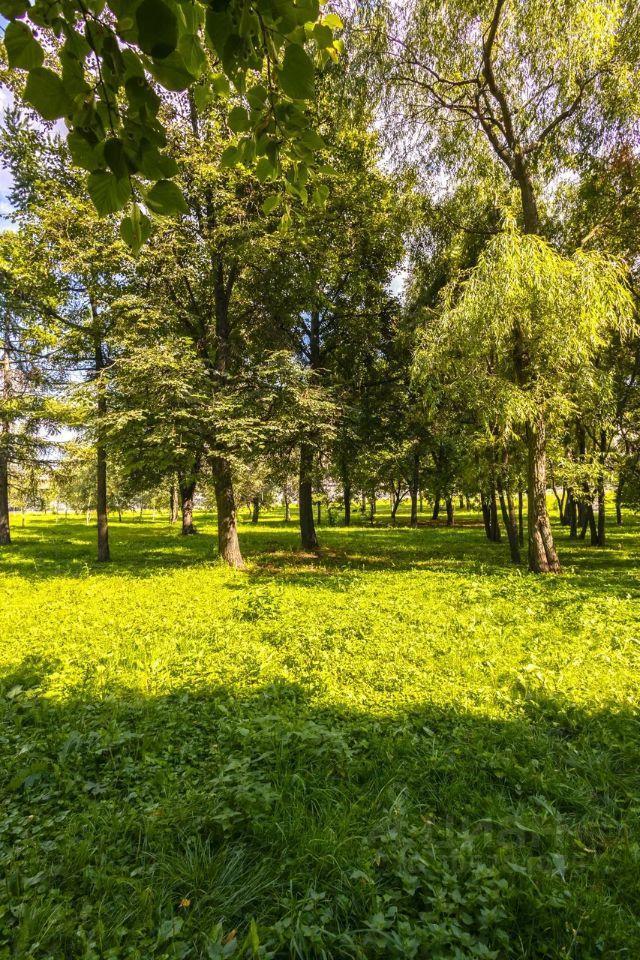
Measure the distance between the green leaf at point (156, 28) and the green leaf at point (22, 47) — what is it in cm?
33

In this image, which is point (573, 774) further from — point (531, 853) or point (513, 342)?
point (513, 342)

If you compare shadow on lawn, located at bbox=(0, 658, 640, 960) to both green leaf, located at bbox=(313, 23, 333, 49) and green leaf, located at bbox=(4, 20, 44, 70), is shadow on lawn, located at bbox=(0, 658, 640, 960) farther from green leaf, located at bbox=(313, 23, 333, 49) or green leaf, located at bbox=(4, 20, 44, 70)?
green leaf, located at bbox=(313, 23, 333, 49)

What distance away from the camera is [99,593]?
9.76 m

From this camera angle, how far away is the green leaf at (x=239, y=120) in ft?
5.47

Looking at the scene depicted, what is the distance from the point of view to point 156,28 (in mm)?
1142

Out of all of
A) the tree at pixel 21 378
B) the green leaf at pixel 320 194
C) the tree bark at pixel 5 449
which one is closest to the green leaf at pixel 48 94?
the green leaf at pixel 320 194

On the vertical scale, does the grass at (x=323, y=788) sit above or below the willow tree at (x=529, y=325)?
below

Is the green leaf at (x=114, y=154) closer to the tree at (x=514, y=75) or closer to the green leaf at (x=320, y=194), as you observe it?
the green leaf at (x=320, y=194)

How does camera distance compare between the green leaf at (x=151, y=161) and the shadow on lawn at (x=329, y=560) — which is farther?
the shadow on lawn at (x=329, y=560)

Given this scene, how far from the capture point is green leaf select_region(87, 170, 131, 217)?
1.33 meters

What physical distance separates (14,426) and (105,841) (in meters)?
21.7

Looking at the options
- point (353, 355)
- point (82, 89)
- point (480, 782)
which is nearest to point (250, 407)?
point (353, 355)

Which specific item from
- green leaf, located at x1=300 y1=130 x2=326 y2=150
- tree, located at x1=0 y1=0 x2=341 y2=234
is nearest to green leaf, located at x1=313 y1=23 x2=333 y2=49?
tree, located at x1=0 y1=0 x2=341 y2=234

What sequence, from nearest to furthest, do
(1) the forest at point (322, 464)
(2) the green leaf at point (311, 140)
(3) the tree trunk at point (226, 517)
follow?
(2) the green leaf at point (311, 140)
(1) the forest at point (322, 464)
(3) the tree trunk at point (226, 517)
